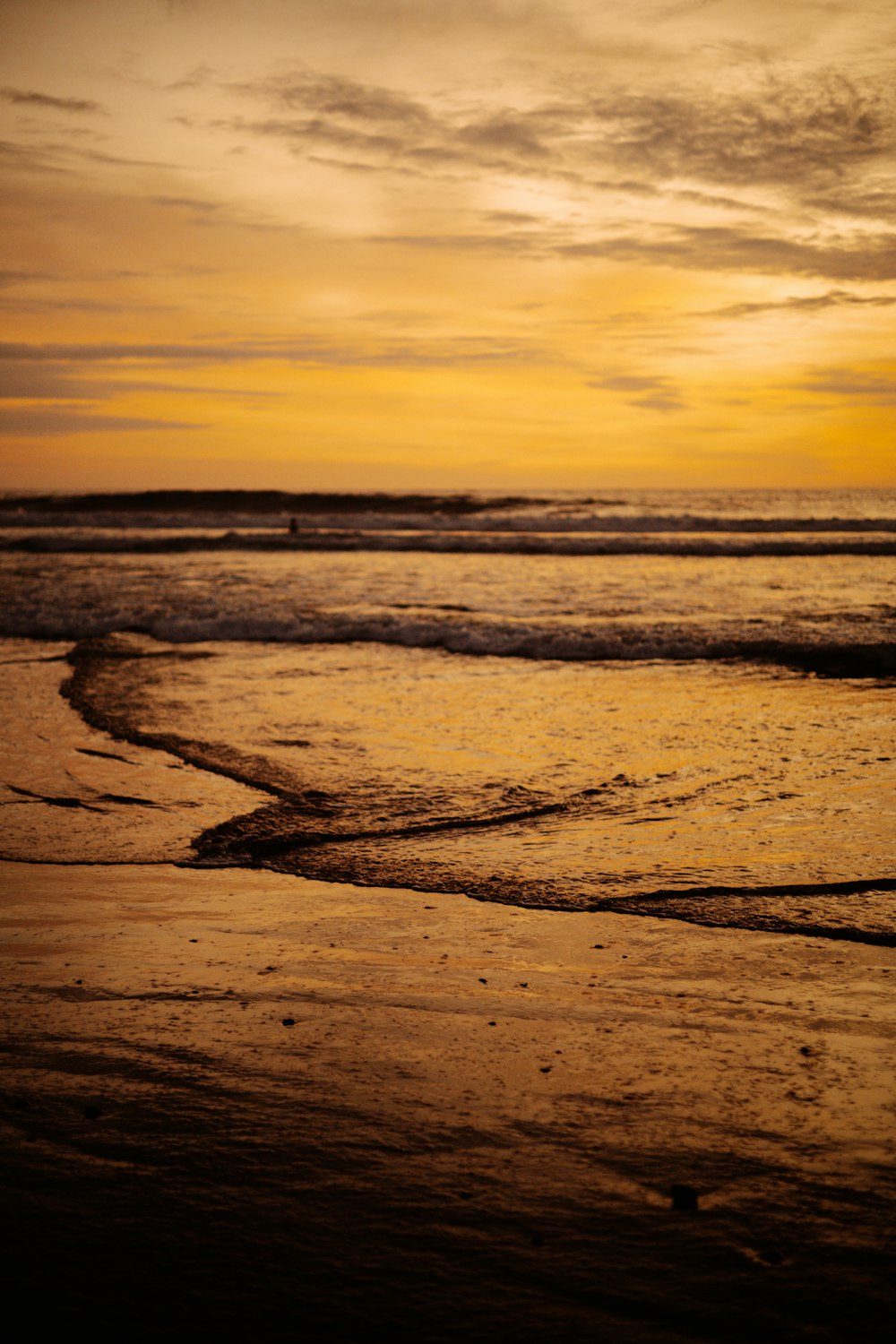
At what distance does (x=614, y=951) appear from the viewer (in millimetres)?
3248

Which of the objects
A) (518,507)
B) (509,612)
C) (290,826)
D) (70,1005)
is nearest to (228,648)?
(509,612)

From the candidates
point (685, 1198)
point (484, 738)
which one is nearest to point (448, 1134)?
point (685, 1198)

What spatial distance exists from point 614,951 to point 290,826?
1.93 m

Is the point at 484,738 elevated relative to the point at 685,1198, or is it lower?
elevated

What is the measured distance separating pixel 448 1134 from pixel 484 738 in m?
4.22

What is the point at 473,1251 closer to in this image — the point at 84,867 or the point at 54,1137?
the point at 54,1137

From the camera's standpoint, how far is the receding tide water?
4121 millimetres

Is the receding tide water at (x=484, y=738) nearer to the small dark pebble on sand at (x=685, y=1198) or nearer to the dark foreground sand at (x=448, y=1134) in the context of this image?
the dark foreground sand at (x=448, y=1134)

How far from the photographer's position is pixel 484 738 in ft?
20.8

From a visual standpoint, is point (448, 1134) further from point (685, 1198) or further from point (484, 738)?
point (484, 738)

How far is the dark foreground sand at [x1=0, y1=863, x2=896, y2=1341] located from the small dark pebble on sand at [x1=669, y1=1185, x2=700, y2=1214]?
15 millimetres

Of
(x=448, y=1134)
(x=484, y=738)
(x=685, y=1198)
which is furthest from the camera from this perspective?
(x=484, y=738)

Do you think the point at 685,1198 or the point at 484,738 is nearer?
the point at 685,1198

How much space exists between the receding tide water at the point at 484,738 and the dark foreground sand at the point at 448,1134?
728 millimetres
